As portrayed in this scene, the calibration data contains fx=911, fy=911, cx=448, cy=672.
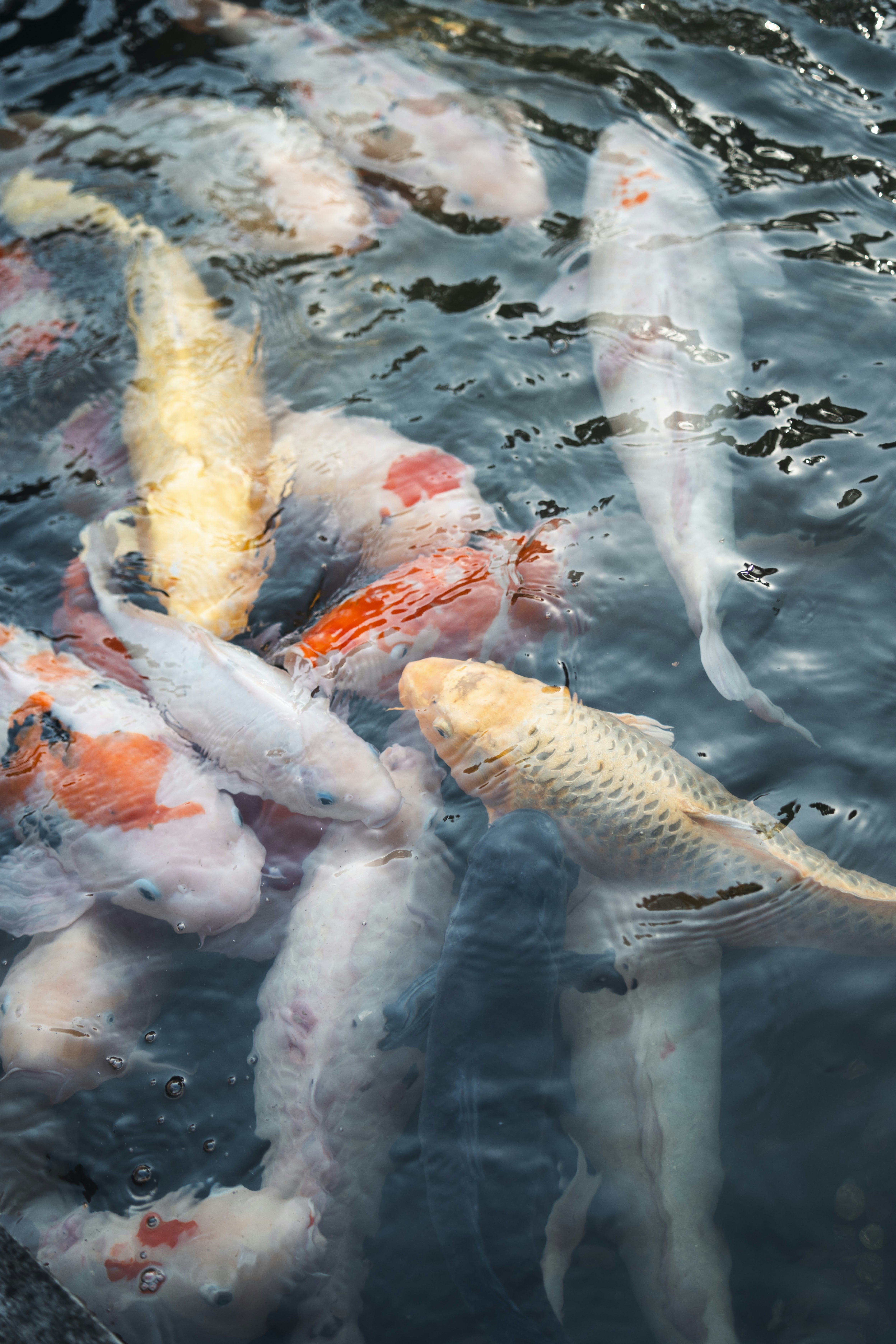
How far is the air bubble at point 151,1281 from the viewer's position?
2.60 metres

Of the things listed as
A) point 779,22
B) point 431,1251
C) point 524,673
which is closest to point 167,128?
point 779,22

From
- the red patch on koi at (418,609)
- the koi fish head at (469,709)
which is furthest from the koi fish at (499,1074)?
the red patch on koi at (418,609)

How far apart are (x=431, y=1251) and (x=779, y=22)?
7.34m

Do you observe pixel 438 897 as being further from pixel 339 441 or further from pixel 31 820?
pixel 339 441

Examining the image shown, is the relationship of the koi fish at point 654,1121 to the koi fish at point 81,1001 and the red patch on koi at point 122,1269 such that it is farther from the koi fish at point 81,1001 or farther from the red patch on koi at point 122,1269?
the koi fish at point 81,1001

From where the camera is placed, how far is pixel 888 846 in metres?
3.06

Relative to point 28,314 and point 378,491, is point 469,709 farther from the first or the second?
point 28,314

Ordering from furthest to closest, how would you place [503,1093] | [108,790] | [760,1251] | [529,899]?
[108,790]
[529,899]
[503,1093]
[760,1251]

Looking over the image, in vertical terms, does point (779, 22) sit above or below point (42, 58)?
below

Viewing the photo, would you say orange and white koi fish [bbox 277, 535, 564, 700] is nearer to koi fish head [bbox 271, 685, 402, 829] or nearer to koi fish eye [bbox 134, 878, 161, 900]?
koi fish head [bbox 271, 685, 402, 829]

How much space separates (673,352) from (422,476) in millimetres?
1433

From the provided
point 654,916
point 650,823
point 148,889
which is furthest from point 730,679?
point 148,889

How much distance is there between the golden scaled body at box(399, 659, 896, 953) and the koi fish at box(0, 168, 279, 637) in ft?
4.09

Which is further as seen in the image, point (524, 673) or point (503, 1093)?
point (524, 673)
